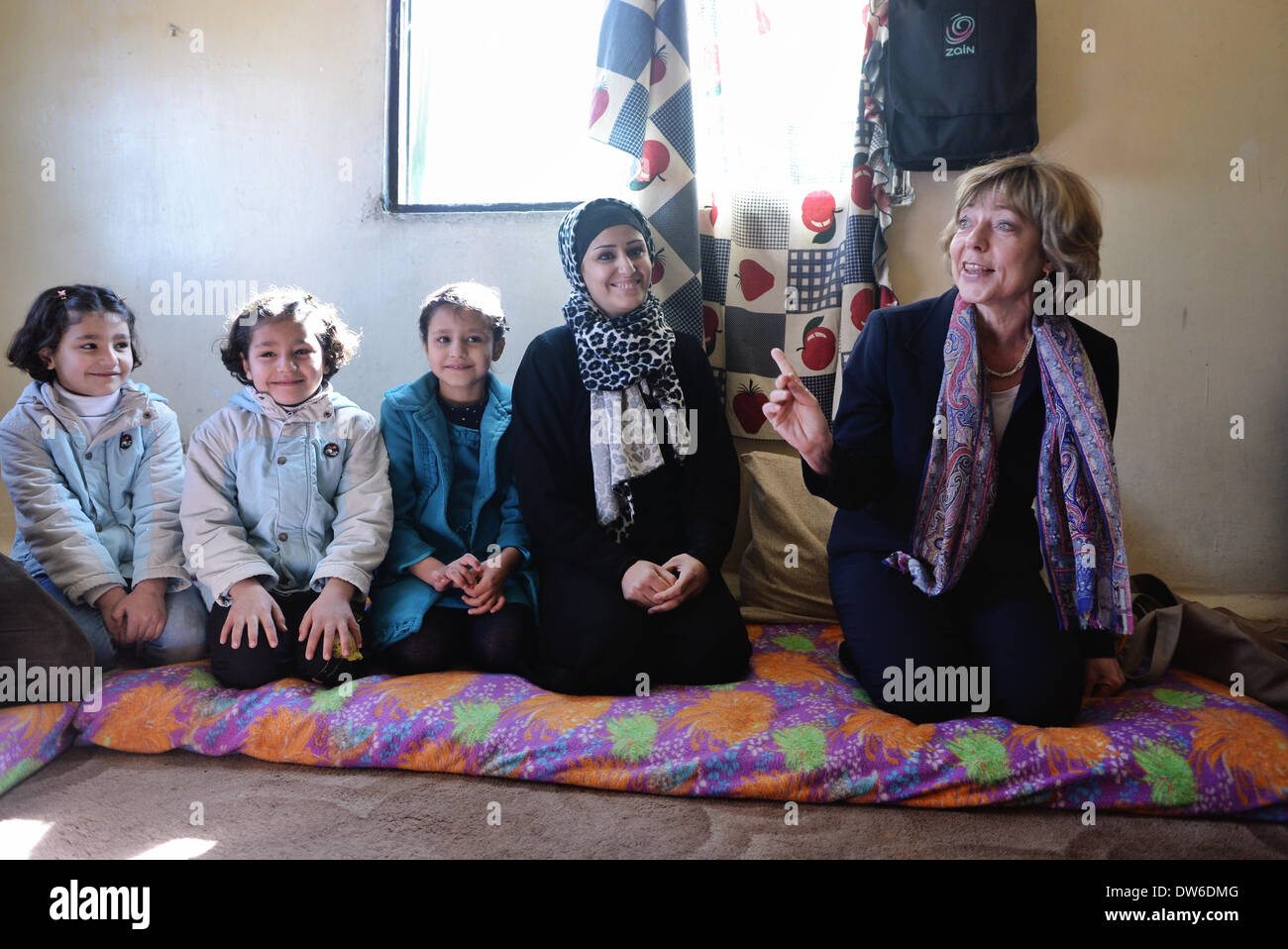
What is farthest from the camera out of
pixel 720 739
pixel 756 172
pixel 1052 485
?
pixel 756 172

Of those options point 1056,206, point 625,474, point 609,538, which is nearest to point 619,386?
point 625,474

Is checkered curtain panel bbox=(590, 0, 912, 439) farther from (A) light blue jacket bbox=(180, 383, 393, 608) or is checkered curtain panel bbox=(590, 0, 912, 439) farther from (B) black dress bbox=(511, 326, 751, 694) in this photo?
(A) light blue jacket bbox=(180, 383, 393, 608)

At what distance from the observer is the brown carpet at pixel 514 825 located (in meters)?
1.35

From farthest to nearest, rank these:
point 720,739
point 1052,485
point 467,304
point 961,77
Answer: point 961,77
point 467,304
point 1052,485
point 720,739

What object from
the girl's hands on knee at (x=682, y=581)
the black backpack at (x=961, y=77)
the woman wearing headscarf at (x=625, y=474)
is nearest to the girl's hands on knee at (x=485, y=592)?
the woman wearing headscarf at (x=625, y=474)

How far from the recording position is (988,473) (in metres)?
1.72

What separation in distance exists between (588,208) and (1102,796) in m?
1.46

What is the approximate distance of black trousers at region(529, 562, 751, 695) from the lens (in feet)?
5.77

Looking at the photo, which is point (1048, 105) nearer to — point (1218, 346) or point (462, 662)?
point (1218, 346)

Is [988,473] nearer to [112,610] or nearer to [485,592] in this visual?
[485,592]

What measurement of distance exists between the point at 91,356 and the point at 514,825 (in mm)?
1342

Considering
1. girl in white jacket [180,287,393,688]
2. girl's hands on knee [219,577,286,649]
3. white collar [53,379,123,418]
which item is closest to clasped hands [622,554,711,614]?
girl in white jacket [180,287,393,688]

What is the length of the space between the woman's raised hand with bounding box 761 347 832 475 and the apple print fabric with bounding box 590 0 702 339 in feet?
2.62

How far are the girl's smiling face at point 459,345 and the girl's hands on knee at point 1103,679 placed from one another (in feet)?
4.46
